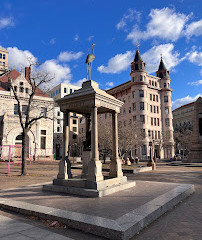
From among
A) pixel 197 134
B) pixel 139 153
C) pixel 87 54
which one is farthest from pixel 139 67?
pixel 87 54

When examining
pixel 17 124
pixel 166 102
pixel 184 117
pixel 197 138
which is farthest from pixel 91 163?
pixel 184 117

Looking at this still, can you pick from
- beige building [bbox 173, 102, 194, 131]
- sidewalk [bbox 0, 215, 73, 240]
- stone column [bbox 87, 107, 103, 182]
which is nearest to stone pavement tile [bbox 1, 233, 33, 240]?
sidewalk [bbox 0, 215, 73, 240]

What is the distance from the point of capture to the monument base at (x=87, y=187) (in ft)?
26.2

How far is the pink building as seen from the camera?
164ft

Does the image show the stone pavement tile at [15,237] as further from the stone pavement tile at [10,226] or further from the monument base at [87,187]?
the monument base at [87,187]

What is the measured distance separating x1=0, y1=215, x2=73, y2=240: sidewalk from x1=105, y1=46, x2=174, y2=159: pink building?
43.3 m

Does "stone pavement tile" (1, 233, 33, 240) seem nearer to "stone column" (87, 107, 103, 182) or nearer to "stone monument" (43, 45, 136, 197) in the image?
"stone monument" (43, 45, 136, 197)

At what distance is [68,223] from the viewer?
5.12 meters

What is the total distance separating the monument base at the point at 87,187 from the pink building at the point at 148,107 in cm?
3879

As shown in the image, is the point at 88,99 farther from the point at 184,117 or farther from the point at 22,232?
the point at 184,117

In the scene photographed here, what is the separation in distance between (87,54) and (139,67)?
144ft

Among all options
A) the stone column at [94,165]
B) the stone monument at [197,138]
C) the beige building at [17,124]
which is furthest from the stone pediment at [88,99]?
the beige building at [17,124]

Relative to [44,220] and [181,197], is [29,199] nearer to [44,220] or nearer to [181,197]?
[44,220]

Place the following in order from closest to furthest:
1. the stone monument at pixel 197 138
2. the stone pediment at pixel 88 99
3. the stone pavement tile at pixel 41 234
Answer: the stone pavement tile at pixel 41 234 → the stone pediment at pixel 88 99 → the stone monument at pixel 197 138
